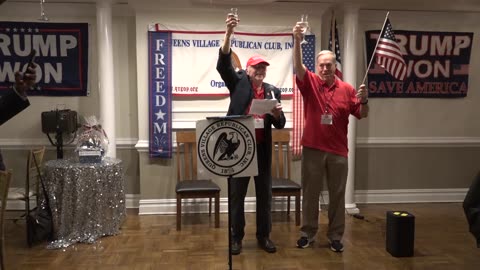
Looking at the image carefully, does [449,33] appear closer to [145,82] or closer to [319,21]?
[319,21]

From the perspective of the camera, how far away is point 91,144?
383cm

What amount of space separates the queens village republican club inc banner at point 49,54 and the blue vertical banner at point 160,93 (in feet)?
2.50

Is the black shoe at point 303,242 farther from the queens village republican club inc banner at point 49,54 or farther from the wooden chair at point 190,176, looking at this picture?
the queens village republican club inc banner at point 49,54

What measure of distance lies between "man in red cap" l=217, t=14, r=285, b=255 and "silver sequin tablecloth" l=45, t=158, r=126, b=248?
1.15 metres

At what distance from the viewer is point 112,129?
4.50m

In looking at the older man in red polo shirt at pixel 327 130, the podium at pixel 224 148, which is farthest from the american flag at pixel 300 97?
the podium at pixel 224 148

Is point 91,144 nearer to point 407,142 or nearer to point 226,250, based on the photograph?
point 226,250

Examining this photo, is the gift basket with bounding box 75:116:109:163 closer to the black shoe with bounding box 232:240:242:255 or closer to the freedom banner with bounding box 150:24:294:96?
the freedom banner with bounding box 150:24:294:96

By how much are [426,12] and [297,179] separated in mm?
2400

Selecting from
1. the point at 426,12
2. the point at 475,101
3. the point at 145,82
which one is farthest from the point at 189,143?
the point at 475,101

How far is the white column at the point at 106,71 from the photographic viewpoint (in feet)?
14.3

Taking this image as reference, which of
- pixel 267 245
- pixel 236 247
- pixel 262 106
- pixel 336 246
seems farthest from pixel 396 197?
pixel 262 106

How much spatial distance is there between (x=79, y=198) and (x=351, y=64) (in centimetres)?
301

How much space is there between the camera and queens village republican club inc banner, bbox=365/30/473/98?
4902mm
